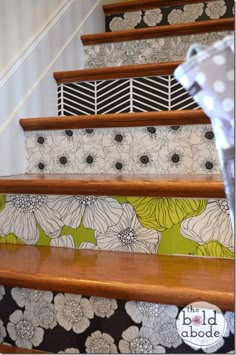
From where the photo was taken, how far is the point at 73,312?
0.79m

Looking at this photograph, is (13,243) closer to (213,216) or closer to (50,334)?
(50,334)

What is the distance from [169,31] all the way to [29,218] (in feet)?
3.20

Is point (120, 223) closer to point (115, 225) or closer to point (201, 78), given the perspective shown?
point (115, 225)

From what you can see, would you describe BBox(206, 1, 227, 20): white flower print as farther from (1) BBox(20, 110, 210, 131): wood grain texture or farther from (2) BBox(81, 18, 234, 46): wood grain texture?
(1) BBox(20, 110, 210, 131): wood grain texture

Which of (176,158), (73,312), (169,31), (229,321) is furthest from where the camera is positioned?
(169,31)

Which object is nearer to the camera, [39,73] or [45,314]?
[45,314]

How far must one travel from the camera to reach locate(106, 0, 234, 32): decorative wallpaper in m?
1.76

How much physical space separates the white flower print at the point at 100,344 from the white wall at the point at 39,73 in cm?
67

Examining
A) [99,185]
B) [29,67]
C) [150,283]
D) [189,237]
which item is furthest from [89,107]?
[150,283]

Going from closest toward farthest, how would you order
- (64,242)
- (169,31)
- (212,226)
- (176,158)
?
(212,226), (64,242), (176,158), (169,31)

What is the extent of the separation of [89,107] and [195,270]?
0.83 meters

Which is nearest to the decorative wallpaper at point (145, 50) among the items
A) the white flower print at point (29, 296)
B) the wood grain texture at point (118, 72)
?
the wood grain texture at point (118, 72)

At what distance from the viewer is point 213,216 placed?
886 millimetres

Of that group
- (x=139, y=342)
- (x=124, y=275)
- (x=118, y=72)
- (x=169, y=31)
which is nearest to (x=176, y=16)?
(x=169, y=31)
